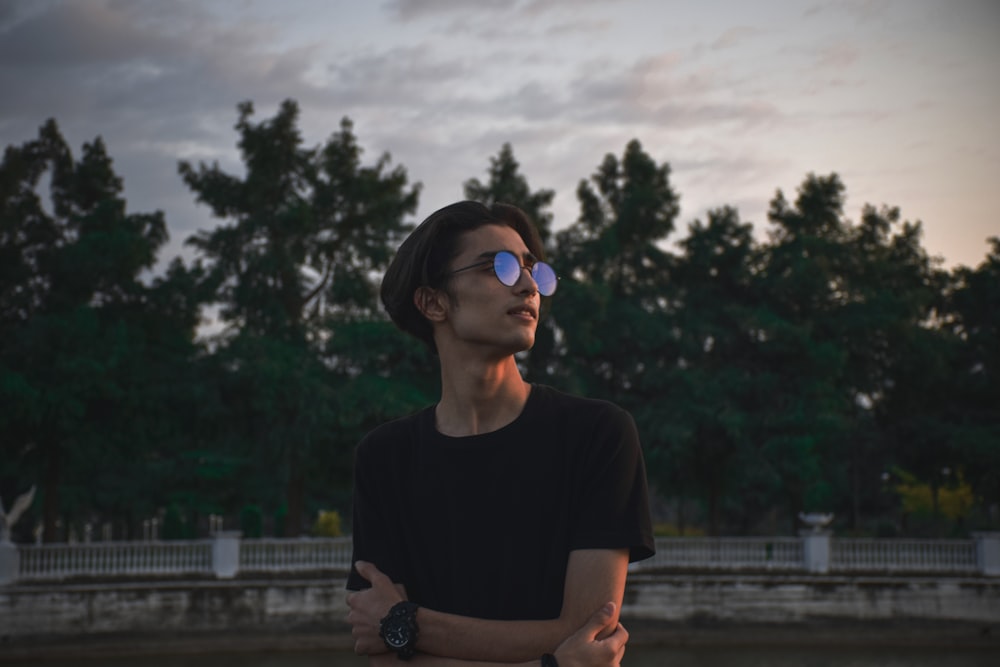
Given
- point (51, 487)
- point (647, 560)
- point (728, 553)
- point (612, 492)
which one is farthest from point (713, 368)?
point (612, 492)

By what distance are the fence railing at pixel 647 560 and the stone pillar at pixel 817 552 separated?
0.08ft

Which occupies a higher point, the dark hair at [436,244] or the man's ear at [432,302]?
the dark hair at [436,244]

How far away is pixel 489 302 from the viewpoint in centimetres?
272

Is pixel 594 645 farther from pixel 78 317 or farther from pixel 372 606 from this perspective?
pixel 78 317

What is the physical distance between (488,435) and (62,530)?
36.4 meters

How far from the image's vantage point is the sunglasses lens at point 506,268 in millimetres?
2713

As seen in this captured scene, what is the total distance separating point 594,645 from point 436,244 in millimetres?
1118

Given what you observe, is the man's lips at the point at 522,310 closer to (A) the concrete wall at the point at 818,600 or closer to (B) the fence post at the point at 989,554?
(A) the concrete wall at the point at 818,600

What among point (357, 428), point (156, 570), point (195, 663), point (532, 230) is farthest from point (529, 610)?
point (357, 428)

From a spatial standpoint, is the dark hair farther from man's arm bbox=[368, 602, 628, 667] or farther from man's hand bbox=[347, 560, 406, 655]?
man's arm bbox=[368, 602, 628, 667]

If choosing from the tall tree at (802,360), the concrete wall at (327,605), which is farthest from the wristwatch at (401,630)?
the tall tree at (802,360)

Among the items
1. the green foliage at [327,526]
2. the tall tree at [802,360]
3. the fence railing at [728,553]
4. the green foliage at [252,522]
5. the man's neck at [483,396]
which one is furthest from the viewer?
the tall tree at [802,360]

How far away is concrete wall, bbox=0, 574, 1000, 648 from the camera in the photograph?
69.8 feet

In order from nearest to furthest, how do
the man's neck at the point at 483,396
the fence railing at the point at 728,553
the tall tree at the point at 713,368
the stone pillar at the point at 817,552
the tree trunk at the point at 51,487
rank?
the man's neck at the point at 483,396 → the stone pillar at the point at 817,552 → the fence railing at the point at 728,553 → the tree trunk at the point at 51,487 → the tall tree at the point at 713,368
